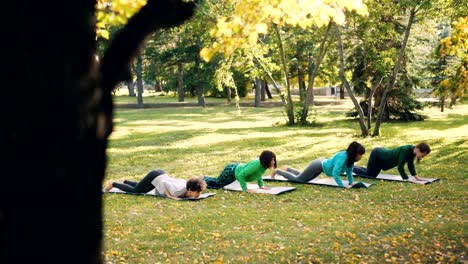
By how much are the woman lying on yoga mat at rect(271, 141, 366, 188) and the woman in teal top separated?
1416mm

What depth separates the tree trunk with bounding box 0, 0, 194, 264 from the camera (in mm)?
2543

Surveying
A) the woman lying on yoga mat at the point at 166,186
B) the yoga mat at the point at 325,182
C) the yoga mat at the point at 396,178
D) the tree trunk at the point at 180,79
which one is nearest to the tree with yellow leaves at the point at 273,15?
the woman lying on yoga mat at the point at 166,186

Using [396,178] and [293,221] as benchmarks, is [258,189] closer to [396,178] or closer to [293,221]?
[293,221]

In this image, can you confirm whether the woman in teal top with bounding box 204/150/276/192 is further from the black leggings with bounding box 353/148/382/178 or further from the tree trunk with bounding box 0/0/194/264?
the tree trunk with bounding box 0/0/194/264

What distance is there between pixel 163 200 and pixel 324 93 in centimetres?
6724

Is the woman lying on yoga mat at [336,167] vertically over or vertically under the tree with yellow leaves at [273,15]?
under

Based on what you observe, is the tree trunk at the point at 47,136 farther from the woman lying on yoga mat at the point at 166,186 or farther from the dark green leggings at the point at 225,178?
the dark green leggings at the point at 225,178

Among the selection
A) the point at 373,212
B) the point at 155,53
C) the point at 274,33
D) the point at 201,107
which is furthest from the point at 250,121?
the point at 373,212

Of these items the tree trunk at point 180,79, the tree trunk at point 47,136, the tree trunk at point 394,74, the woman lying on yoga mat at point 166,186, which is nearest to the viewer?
the tree trunk at point 47,136

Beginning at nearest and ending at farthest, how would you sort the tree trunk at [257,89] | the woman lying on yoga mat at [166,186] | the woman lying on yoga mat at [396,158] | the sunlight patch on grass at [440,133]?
the woman lying on yoga mat at [166,186]
the woman lying on yoga mat at [396,158]
the sunlight patch on grass at [440,133]
the tree trunk at [257,89]

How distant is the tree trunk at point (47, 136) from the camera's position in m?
2.54

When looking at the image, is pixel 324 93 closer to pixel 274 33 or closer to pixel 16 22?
pixel 274 33

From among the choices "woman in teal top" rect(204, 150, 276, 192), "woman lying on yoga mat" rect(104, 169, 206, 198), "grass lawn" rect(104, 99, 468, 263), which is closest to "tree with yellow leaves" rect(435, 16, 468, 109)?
"grass lawn" rect(104, 99, 468, 263)

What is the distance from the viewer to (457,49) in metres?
12.1
